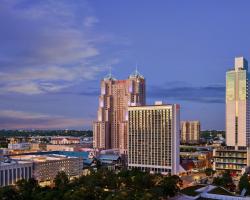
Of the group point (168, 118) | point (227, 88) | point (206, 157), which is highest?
point (227, 88)

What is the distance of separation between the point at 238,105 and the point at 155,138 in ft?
53.0

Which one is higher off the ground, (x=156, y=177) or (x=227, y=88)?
(x=227, y=88)

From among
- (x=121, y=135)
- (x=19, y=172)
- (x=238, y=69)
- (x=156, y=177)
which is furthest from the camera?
(x=121, y=135)

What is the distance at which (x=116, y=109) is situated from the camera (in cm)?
9088

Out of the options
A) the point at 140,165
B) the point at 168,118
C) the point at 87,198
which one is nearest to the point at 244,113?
the point at 168,118

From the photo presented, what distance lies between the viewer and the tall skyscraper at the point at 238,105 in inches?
2472

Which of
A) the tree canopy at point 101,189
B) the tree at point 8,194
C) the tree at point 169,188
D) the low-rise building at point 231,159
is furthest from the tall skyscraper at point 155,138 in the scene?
the tree at point 8,194

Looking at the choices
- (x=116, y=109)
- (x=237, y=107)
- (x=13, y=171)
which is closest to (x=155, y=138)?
(x=237, y=107)

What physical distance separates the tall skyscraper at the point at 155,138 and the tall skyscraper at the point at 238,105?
10.7m

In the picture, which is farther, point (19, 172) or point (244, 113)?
point (244, 113)

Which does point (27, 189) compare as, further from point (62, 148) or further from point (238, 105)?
point (62, 148)

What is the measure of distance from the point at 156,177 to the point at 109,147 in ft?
169

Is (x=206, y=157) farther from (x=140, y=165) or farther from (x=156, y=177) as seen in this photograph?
(x=156, y=177)

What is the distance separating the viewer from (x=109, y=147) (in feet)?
300
